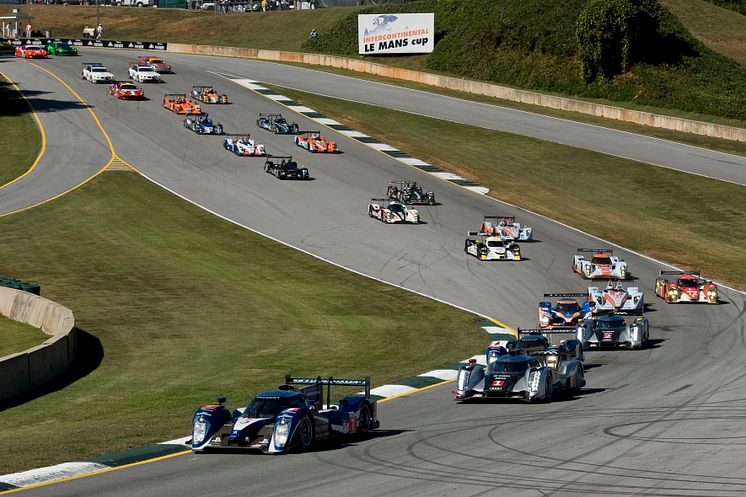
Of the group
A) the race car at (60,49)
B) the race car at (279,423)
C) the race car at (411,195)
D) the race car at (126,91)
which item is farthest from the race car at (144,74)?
the race car at (279,423)

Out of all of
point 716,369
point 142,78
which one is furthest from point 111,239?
point 142,78

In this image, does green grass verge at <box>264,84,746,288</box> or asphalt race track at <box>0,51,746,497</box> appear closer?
asphalt race track at <box>0,51,746,497</box>

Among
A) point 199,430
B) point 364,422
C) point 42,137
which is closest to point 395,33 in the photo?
point 42,137

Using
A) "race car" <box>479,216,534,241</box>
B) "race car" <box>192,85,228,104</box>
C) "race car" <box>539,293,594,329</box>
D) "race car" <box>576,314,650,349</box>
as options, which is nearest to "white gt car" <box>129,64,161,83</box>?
"race car" <box>192,85,228,104</box>

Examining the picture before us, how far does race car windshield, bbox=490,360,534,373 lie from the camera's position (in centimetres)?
3077

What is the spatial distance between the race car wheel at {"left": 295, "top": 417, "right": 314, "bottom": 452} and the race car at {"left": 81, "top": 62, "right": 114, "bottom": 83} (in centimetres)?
8684

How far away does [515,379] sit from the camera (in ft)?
100

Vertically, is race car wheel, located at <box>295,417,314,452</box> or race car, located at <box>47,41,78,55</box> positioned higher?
race car, located at <box>47,41,78,55</box>

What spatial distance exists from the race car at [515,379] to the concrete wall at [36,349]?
11.2 metres

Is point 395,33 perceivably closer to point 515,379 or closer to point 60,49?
point 60,49

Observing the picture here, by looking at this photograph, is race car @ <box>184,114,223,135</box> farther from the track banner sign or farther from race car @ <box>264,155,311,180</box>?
the track banner sign

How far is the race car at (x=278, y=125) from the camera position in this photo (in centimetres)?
8719

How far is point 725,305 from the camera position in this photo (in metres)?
49.8

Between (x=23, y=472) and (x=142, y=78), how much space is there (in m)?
88.6
